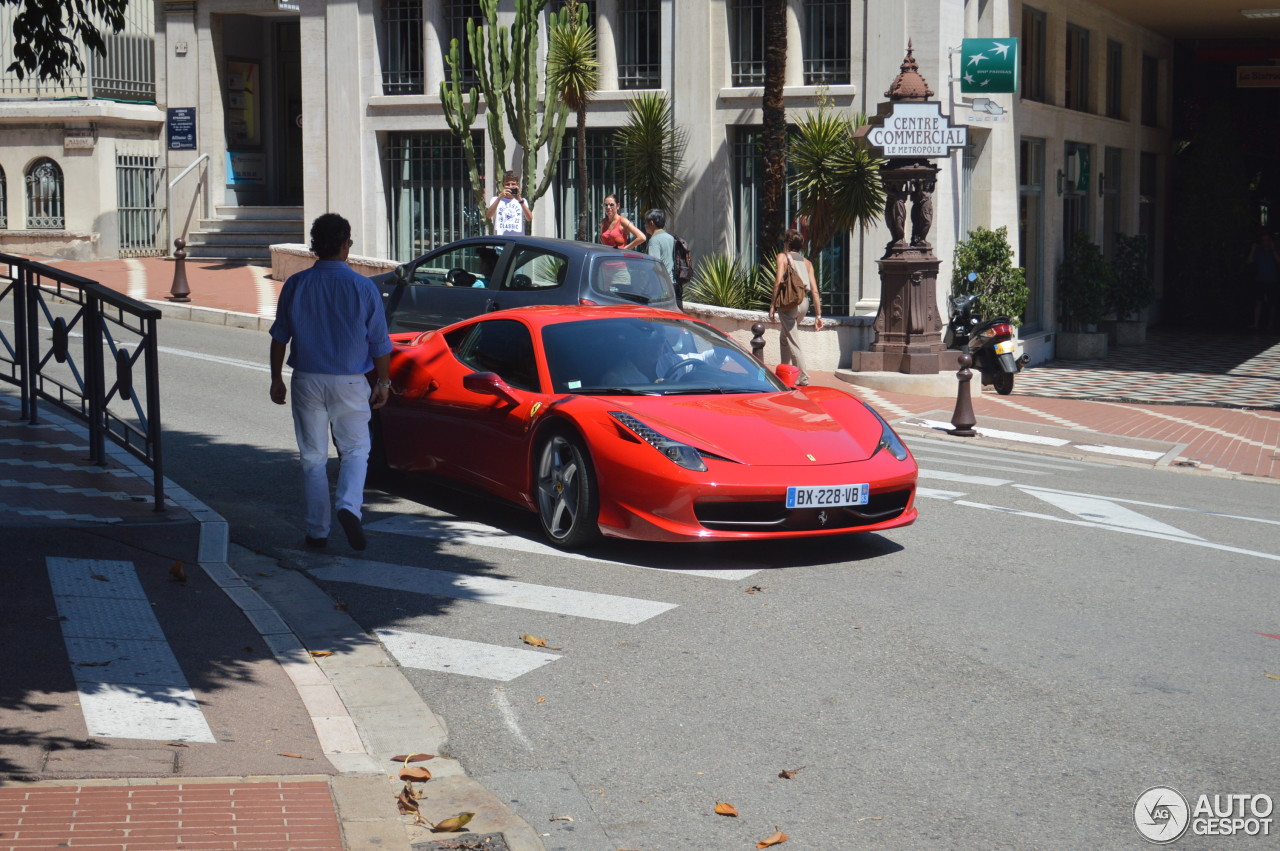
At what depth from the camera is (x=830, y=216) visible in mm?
20203

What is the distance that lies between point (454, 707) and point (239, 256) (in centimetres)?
2385

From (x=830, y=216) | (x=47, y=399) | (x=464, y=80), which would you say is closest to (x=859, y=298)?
(x=830, y=216)

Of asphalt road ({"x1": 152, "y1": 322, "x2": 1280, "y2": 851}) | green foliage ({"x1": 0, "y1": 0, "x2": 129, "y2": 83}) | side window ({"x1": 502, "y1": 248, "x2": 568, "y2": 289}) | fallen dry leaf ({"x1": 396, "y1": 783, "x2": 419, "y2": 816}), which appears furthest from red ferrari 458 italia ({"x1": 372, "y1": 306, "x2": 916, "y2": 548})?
side window ({"x1": 502, "y1": 248, "x2": 568, "y2": 289})

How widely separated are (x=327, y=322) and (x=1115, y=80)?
23.4m

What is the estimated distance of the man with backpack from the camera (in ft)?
64.1

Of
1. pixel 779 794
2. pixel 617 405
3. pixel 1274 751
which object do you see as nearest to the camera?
pixel 779 794

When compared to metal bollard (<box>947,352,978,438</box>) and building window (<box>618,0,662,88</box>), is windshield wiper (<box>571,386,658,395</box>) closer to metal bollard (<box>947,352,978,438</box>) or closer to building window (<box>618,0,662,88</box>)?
metal bollard (<box>947,352,978,438</box>)

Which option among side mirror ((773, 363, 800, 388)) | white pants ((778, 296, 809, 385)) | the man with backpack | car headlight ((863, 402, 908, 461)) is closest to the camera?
car headlight ((863, 402, 908, 461))

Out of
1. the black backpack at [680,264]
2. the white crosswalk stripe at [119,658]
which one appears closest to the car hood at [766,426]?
the white crosswalk stripe at [119,658]

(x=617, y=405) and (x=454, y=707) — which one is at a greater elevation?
(x=617, y=405)

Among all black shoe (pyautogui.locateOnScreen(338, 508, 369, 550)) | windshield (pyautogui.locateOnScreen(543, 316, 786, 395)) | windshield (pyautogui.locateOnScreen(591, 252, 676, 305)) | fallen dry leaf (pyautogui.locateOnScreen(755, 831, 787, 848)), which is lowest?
fallen dry leaf (pyautogui.locateOnScreen(755, 831, 787, 848))

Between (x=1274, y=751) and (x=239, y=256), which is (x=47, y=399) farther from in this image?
(x=239, y=256)

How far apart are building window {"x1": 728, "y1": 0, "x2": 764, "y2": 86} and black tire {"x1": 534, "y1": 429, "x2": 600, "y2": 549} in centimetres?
1445

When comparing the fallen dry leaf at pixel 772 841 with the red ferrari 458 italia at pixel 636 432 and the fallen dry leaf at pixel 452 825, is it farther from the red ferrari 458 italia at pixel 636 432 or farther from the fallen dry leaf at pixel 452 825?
the red ferrari 458 italia at pixel 636 432
